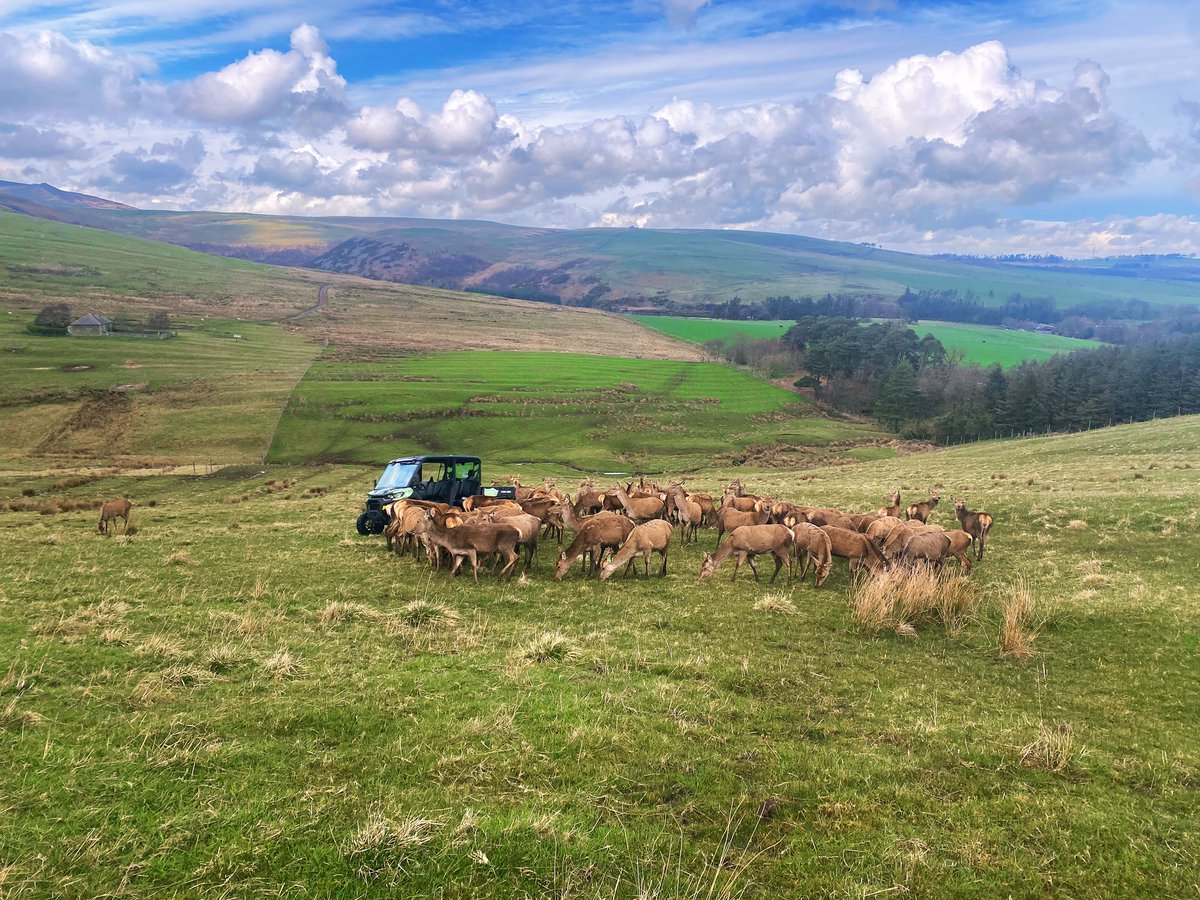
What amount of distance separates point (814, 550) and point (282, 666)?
13.2 meters

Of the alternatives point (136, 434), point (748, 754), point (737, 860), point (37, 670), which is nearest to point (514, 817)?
point (737, 860)

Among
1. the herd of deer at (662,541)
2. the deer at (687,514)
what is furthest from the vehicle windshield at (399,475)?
the deer at (687,514)

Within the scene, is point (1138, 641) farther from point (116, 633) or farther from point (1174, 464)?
point (1174, 464)

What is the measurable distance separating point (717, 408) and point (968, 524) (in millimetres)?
75367

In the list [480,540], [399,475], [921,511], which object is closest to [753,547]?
[480,540]

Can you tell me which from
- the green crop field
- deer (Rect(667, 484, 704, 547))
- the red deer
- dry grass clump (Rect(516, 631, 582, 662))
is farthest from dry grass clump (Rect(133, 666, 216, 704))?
the green crop field

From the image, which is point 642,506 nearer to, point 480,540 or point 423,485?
point 480,540

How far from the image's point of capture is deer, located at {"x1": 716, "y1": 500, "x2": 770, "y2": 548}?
2122 centimetres

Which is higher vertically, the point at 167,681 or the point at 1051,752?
the point at 1051,752

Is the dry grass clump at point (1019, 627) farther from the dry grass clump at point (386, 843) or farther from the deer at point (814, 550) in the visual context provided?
the dry grass clump at point (386, 843)

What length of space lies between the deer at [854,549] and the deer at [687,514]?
582 centimetres

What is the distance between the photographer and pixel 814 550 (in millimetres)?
17516

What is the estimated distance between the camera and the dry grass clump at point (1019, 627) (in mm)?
11787

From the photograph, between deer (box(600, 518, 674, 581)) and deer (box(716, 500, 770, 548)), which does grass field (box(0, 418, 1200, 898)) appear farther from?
deer (box(716, 500, 770, 548))
